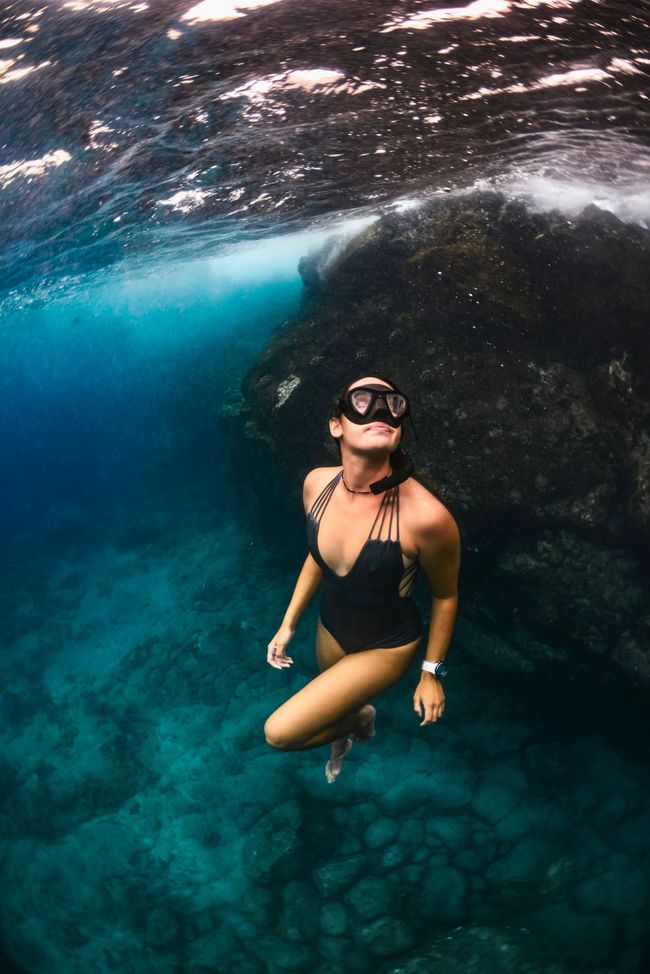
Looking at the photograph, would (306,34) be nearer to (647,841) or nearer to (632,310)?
(632,310)

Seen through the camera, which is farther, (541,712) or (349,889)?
(541,712)

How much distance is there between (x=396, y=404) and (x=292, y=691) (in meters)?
4.94

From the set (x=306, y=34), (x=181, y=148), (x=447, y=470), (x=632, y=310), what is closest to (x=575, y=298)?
(x=632, y=310)

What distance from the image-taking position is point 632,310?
18.5ft

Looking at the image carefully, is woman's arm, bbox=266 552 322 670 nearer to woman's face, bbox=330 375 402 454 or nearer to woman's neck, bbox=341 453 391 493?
woman's neck, bbox=341 453 391 493

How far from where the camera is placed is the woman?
9.66 ft

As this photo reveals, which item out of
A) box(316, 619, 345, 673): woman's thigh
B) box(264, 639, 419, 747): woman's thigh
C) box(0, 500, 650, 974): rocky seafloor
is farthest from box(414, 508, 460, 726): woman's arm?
box(0, 500, 650, 974): rocky seafloor

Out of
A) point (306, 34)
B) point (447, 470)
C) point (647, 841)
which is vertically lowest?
point (647, 841)

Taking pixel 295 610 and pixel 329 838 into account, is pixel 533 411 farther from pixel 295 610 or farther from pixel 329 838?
pixel 329 838

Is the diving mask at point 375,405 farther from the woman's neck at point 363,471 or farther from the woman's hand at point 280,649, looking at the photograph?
the woman's hand at point 280,649

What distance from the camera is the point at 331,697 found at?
3.20m

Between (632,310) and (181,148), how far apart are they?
447cm

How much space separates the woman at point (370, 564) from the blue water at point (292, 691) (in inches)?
95.7

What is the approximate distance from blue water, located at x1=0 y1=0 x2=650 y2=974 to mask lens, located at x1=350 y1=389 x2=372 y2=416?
2.64m
